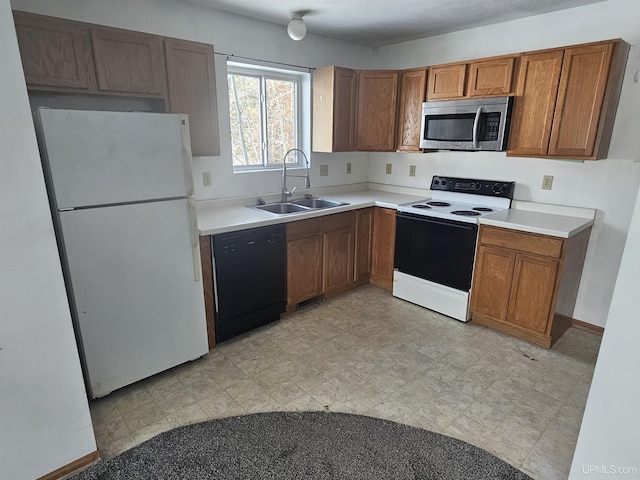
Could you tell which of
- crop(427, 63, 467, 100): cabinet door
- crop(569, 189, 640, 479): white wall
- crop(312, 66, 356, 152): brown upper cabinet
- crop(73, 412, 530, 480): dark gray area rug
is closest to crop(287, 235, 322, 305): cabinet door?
crop(312, 66, 356, 152): brown upper cabinet

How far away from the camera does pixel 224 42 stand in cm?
290

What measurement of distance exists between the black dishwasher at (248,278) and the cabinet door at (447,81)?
5.97ft

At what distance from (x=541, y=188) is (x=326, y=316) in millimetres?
2091

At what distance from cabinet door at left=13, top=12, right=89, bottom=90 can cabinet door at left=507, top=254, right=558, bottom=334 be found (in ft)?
10.3

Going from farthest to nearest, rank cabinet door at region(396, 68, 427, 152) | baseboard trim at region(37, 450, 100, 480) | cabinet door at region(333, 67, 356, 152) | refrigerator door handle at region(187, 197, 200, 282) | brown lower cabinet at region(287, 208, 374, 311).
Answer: cabinet door at region(333, 67, 356, 152) < cabinet door at region(396, 68, 427, 152) < brown lower cabinet at region(287, 208, 374, 311) < refrigerator door handle at region(187, 197, 200, 282) < baseboard trim at region(37, 450, 100, 480)

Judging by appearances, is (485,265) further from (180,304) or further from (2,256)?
(2,256)

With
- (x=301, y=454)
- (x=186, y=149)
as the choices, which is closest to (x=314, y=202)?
(x=186, y=149)

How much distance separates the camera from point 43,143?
1.71m

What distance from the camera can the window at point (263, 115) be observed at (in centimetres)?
318

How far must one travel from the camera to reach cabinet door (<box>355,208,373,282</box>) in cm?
353

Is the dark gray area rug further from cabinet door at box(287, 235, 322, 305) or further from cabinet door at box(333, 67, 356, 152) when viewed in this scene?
cabinet door at box(333, 67, 356, 152)

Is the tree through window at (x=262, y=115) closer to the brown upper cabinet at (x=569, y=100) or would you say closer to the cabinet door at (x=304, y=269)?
the cabinet door at (x=304, y=269)

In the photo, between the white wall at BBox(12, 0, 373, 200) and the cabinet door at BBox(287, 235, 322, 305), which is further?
the cabinet door at BBox(287, 235, 322, 305)

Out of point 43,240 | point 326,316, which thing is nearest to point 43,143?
point 43,240
